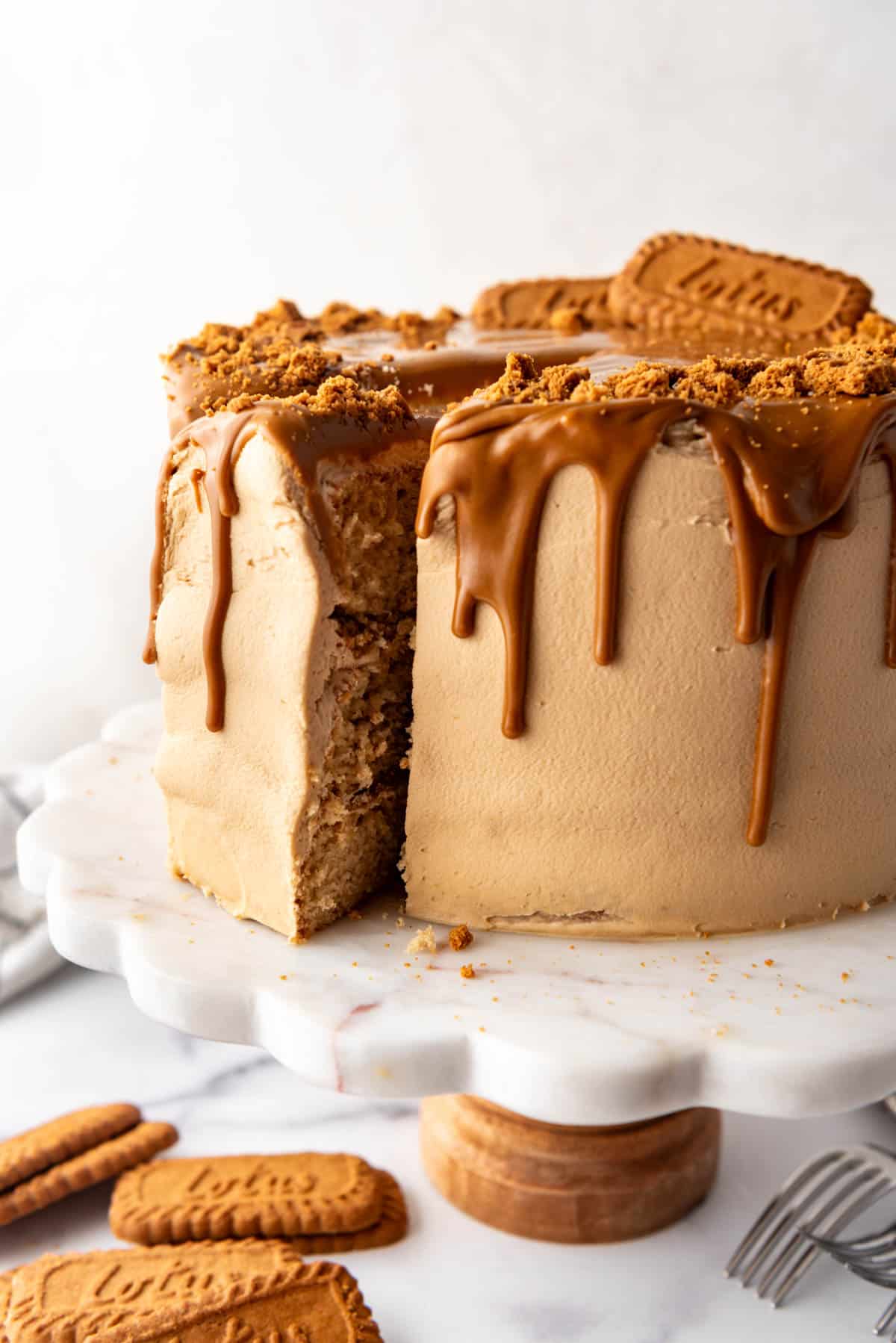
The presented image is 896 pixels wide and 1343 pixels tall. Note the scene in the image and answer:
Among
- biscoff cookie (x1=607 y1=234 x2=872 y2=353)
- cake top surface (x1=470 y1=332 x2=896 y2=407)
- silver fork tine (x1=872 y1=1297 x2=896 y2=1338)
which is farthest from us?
biscoff cookie (x1=607 y1=234 x2=872 y2=353)

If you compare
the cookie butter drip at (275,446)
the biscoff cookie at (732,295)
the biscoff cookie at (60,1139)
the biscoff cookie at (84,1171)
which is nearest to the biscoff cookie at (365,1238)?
the biscoff cookie at (84,1171)

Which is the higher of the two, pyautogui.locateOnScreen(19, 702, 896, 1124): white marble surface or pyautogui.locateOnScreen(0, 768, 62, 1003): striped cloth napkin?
pyautogui.locateOnScreen(19, 702, 896, 1124): white marble surface

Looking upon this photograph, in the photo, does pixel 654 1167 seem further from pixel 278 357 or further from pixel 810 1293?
pixel 278 357

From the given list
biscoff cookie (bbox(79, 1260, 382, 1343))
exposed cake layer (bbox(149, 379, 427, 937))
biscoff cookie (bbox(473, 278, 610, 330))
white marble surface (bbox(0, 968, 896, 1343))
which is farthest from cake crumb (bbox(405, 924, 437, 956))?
biscoff cookie (bbox(473, 278, 610, 330))

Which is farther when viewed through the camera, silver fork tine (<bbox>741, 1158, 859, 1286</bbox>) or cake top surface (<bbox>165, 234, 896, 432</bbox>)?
silver fork tine (<bbox>741, 1158, 859, 1286</bbox>)

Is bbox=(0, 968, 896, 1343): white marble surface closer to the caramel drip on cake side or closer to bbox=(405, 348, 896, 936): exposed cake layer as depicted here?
bbox=(405, 348, 896, 936): exposed cake layer

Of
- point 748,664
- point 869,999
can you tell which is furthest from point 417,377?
point 869,999

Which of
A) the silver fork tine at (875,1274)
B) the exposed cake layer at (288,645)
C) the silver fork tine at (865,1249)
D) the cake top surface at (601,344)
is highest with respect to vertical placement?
the cake top surface at (601,344)

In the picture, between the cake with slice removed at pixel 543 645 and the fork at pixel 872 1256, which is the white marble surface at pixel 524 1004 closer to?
the cake with slice removed at pixel 543 645
